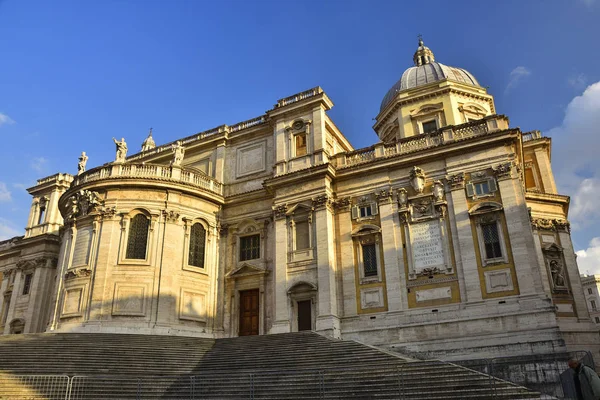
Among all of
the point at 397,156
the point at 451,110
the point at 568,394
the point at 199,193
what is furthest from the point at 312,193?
the point at 568,394

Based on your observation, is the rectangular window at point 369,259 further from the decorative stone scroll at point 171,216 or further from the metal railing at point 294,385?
the decorative stone scroll at point 171,216

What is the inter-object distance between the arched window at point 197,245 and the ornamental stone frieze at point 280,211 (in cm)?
453

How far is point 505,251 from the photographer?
19.1 m

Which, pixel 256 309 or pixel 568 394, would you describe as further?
pixel 256 309

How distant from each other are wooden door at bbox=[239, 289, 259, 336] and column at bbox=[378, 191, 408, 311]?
728 centimetres

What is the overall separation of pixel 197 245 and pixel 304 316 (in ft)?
24.2

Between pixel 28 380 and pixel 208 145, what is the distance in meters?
17.8

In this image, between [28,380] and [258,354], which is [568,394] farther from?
[28,380]

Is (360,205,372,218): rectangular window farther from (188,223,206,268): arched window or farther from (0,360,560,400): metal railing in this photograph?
(0,360,560,400): metal railing

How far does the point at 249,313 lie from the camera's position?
24.2m

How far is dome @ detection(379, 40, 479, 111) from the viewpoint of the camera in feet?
97.6

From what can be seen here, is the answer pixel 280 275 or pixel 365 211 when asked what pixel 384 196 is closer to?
pixel 365 211

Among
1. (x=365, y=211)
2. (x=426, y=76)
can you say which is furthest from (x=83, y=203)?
(x=426, y=76)

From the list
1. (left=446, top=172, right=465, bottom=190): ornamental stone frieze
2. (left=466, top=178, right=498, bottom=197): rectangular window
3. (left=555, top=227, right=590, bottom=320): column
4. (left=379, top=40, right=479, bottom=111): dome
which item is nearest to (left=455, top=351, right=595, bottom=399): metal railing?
(left=466, top=178, right=498, bottom=197): rectangular window
